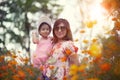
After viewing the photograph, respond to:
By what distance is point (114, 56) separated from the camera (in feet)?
11.0

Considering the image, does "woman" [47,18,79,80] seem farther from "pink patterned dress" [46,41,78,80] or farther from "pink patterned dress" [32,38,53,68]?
"pink patterned dress" [32,38,53,68]

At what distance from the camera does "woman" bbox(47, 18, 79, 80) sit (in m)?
4.41

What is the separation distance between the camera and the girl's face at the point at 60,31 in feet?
15.2

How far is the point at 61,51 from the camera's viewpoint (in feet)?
14.9

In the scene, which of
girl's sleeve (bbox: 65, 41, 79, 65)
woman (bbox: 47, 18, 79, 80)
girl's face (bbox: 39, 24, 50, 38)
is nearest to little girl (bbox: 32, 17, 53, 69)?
girl's face (bbox: 39, 24, 50, 38)

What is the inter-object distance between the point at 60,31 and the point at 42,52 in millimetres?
591

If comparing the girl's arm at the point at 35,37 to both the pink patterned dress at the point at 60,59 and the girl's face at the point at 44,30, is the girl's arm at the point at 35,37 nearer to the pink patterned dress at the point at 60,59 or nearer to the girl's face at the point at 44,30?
the girl's face at the point at 44,30

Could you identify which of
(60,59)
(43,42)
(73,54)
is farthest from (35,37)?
(73,54)

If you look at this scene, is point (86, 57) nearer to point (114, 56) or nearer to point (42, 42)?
point (114, 56)

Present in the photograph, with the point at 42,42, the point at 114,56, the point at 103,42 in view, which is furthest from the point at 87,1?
the point at 114,56

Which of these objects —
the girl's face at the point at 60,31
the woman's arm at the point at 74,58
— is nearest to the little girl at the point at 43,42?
the girl's face at the point at 60,31

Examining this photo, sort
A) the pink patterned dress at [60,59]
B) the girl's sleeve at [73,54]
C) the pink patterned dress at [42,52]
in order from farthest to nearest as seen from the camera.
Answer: the pink patterned dress at [42,52] → the pink patterned dress at [60,59] → the girl's sleeve at [73,54]

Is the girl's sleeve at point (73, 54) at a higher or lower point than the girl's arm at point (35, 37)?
lower

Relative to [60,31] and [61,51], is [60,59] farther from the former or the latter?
[60,31]
